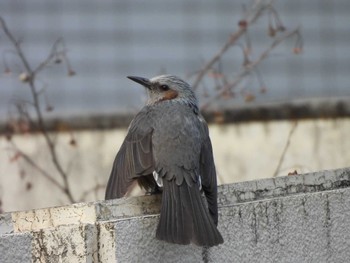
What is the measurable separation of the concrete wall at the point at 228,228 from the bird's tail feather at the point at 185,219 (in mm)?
70

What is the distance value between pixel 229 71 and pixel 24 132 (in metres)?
2.46

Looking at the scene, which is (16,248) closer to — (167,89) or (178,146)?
(178,146)

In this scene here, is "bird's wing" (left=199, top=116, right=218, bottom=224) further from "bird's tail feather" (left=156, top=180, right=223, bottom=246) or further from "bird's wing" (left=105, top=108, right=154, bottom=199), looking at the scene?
"bird's wing" (left=105, top=108, right=154, bottom=199)

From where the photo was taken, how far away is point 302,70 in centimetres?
988

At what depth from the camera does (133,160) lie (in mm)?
5270

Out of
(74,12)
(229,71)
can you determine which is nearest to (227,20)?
(229,71)

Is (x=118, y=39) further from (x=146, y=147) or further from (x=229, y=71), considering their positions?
(x=146, y=147)

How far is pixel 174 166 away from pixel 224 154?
4079 mm

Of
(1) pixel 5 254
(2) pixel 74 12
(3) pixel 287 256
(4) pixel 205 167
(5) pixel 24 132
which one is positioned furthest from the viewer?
(2) pixel 74 12

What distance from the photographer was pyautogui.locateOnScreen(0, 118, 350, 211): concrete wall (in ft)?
28.6

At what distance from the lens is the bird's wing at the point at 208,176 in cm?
469

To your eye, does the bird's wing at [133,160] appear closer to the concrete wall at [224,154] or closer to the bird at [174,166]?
the bird at [174,166]

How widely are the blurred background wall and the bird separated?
325cm

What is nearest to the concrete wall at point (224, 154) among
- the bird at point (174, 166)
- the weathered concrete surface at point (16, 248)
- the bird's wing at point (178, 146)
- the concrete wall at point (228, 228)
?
the bird at point (174, 166)
